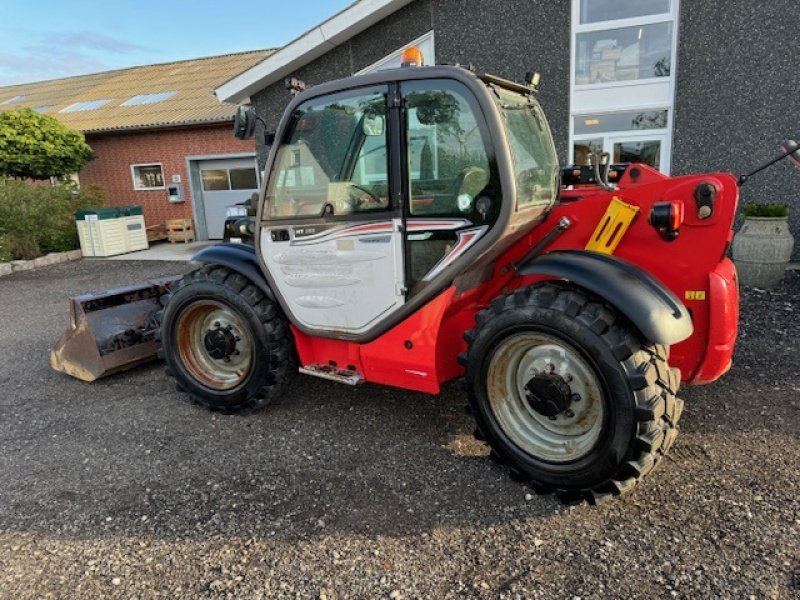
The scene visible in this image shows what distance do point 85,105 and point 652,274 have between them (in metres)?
21.5

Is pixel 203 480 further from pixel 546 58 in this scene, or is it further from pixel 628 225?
pixel 546 58

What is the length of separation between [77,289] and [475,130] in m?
9.27

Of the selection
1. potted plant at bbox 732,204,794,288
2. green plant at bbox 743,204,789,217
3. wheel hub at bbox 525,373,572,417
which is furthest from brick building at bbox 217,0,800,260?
wheel hub at bbox 525,373,572,417

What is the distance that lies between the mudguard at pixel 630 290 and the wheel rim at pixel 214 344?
2.23m

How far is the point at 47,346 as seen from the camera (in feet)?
20.3

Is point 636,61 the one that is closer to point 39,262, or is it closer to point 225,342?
point 225,342

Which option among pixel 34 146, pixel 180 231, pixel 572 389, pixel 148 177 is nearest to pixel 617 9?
pixel 572 389

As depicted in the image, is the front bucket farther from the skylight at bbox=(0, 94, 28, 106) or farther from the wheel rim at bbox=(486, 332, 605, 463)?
the skylight at bbox=(0, 94, 28, 106)

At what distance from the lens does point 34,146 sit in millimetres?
14148

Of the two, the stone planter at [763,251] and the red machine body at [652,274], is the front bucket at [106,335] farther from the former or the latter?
the stone planter at [763,251]

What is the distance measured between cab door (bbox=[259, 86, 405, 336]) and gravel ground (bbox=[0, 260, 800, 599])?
88cm

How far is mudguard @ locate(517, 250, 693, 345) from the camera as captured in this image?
2.64 meters

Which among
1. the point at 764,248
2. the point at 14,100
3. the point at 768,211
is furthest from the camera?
the point at 14,100

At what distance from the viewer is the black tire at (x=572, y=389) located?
267cm
